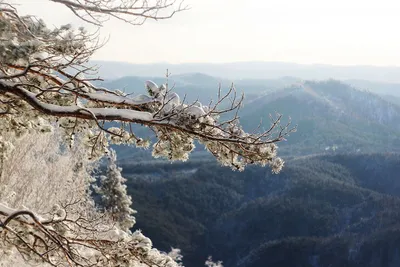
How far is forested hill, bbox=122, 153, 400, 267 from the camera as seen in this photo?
8938 centimetres

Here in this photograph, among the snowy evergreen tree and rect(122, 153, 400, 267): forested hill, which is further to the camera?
rect(122, 153, 400, 267): forested hill

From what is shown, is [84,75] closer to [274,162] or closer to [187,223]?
[274,162]

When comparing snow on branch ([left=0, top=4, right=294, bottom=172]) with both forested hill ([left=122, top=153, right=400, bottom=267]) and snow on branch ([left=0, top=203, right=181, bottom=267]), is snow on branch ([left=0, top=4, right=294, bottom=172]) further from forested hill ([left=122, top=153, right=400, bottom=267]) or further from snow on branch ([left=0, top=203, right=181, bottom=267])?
forested hill ([left=122, top=153, right=400, bottom=267])

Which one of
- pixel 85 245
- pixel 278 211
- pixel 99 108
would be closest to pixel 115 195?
pixel 85 245

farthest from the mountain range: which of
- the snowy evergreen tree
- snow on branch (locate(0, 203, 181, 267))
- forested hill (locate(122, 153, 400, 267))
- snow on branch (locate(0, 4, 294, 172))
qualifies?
snow on branch (locate(0, 4, 294, 172))

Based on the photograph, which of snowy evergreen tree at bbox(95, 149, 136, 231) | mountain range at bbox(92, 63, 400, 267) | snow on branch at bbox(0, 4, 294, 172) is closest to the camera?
snow on branch at bbox(0, 4, 294, 172)

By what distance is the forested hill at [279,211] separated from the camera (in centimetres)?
8938

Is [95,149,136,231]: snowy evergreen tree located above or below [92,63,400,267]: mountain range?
above

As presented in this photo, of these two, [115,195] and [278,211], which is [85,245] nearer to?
[115,195]

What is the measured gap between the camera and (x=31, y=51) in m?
3.62

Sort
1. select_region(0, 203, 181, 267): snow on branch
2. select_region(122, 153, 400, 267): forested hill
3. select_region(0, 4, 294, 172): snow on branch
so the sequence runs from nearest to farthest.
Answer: select_region(0, 4, 294, 172): snow on branch → select_region(0, 203, 181, 267): snow on branch → select_region(122, 153, 400, 267): forested hill

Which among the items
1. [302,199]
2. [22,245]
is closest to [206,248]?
[302,199]

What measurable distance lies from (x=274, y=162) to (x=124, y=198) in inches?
891

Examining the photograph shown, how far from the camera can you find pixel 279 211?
4318 inches
